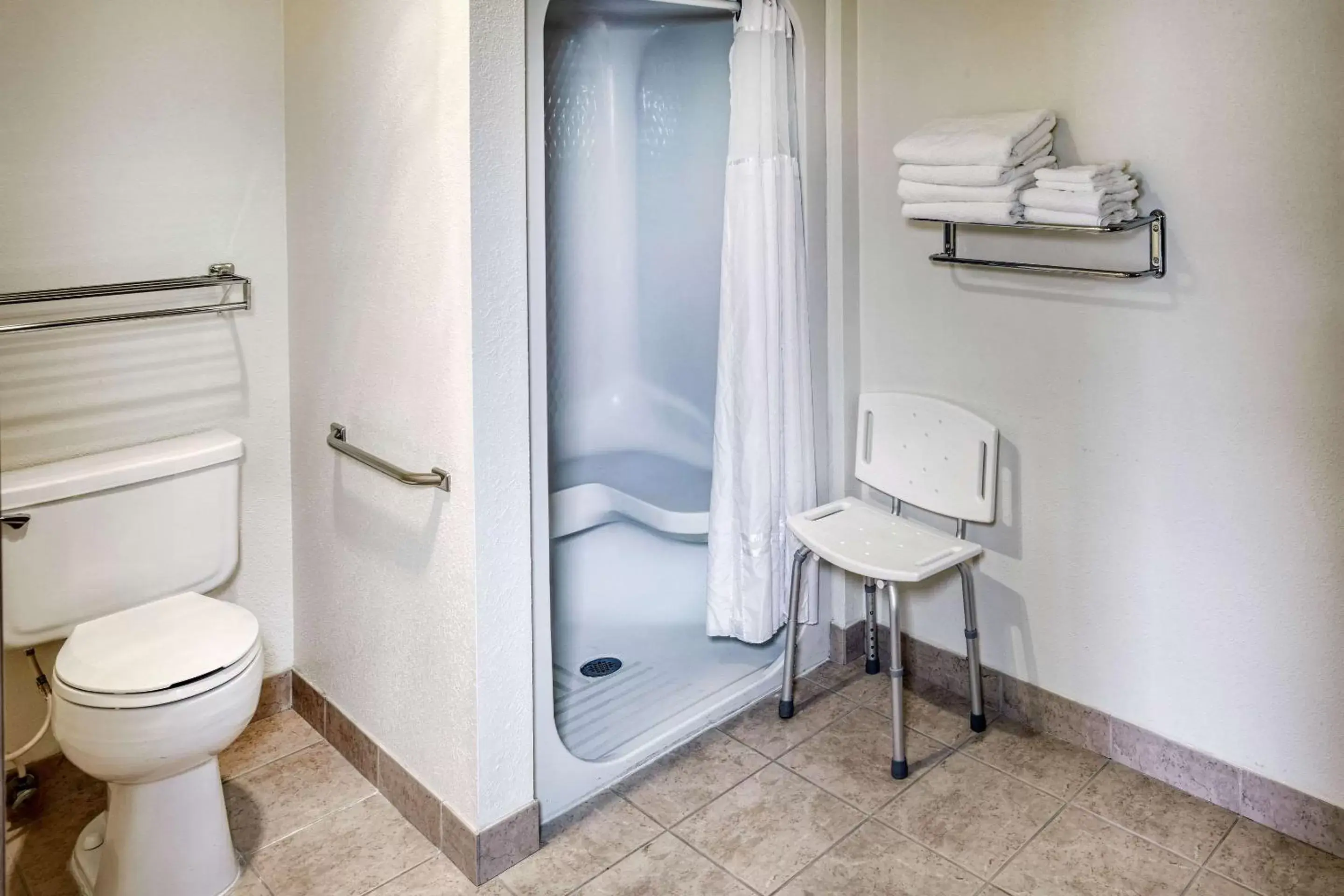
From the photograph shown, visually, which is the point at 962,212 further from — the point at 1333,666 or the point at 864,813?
the point at 864,813

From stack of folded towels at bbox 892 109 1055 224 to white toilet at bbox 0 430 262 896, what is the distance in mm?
1530

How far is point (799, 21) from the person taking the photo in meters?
2.39

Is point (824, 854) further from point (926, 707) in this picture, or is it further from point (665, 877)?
point (926, 707)

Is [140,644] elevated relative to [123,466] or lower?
lower

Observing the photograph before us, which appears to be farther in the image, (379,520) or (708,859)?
(379,520)

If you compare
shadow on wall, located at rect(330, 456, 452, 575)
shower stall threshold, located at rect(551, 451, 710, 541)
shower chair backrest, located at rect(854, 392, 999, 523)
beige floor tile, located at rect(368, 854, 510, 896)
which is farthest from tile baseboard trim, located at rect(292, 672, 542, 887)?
shower chair backrest, located at rect(854, 392, 999, 523)

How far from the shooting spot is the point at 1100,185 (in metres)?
2.01

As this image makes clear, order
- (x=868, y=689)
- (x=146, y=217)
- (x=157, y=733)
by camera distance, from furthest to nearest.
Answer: (x=868, y=689) < (x=146, y=217) < (x=157, y=733)

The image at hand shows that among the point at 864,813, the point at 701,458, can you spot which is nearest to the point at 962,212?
the point at 701,458

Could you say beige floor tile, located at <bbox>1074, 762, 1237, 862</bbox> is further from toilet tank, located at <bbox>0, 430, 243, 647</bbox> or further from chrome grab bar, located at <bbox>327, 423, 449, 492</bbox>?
toilet tank, located at <bbox>0, 430, 243, 647</bbox>

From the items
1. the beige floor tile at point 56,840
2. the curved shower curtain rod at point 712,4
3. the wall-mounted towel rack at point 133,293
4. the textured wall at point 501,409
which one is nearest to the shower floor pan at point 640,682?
the textured wall at point 501,409

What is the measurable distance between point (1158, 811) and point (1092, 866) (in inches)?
10.1

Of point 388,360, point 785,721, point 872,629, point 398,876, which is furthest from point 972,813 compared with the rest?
point 388,360

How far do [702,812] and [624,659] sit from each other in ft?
1.26
